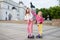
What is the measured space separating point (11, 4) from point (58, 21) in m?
84.1

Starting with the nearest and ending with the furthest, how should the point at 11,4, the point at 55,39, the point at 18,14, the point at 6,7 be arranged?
the point at 55,39
the point at 6,7
the point at 11,4
the point at 18,14

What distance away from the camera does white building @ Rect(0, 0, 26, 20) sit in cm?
9688

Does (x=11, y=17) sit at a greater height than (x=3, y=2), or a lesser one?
lesser

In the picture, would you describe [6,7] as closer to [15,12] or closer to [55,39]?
[15,12]

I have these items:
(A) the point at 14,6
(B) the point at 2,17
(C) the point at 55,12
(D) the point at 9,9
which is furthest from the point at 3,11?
(C) the point at 55,12

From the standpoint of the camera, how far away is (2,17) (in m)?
95.1

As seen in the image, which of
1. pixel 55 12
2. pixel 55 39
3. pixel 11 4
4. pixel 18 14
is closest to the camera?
pixel 55 39

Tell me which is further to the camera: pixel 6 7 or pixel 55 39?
pixel 6 7

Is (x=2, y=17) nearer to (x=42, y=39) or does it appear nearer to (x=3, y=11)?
(x=3, y=11)

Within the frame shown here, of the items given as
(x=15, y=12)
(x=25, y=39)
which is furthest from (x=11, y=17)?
(x=25, y=39)

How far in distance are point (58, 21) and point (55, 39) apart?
54.0ft

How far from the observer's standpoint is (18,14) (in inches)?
4589

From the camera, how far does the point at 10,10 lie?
351 ft

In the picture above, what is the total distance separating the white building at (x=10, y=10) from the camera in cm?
9688
